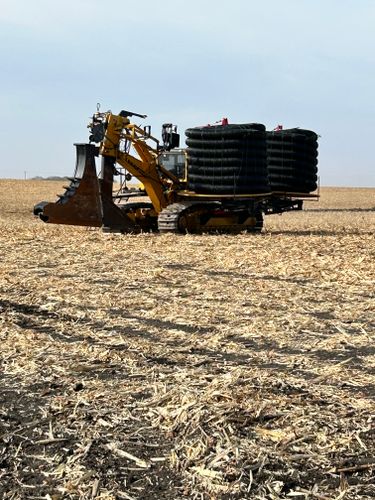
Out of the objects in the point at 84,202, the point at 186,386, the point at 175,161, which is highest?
the point at 175,161

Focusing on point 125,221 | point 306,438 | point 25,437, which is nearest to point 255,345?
point 306,438

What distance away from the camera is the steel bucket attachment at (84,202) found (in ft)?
49.8

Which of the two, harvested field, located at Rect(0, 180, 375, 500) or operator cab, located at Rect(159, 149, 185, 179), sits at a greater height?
operator cab, located at Rect(159, 149, 185, 179)

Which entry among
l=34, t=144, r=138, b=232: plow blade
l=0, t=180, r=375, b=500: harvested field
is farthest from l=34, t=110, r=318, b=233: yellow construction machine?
l=0, t=180, r=375, b=500: harvested field

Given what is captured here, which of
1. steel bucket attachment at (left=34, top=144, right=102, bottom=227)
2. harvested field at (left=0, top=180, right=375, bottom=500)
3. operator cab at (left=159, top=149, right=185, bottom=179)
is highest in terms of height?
operator cab at (left=159, top=149, right=185, bottom=179)

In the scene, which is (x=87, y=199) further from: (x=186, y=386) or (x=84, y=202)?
(x=186, y=386)

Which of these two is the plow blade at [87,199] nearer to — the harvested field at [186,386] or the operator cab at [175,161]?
the operator cab at [175,161]

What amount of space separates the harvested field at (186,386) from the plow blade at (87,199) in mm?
5956

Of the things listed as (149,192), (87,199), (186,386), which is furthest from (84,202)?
(186,386)

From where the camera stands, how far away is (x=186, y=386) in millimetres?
4418

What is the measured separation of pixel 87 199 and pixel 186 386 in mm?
11345

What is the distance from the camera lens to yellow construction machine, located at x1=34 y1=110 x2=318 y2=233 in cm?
1533

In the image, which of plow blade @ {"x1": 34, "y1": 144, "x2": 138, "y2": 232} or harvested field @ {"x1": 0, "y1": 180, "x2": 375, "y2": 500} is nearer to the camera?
harvested field @ {"x1": 0, "y1": 180, "x2": 375, "y2": 500}

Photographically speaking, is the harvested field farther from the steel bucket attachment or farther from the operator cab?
the operator cab
